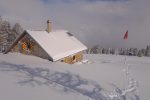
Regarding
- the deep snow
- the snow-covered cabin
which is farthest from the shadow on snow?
the snow-covered cabin

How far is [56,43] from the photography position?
109 ft

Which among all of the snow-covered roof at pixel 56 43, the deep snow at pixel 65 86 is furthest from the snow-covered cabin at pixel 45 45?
the deep snow at pixel 65 86

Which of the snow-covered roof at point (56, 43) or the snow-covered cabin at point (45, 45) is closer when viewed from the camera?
the snow-covered cabin at point (45, 45)

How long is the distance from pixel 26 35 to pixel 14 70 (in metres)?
12.7

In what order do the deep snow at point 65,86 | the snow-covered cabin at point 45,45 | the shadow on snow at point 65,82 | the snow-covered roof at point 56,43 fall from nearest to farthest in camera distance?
the deep snow at point 65,86
the shadow on snow at point 65,82
the snow-covered cabin at point 45,45
the snow-covered roof at point 56,43

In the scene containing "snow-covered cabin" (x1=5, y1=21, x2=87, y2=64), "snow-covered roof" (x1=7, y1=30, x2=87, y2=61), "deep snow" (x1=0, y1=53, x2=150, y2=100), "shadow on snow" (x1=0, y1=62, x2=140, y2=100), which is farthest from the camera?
"snow-covered roof" (x1=7, y1=30, x2=87, y2=61)

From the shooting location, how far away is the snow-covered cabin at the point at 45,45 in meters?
29.7

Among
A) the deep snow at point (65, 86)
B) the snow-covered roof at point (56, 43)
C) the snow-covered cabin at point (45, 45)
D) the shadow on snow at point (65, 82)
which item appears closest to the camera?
the deep snow at point (65, 86)

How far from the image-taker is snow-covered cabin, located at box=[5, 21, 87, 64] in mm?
29734

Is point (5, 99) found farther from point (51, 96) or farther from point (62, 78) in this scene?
point (62, 78)

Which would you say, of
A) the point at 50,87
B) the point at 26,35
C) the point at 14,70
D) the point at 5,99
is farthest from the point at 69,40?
the point at 5,99

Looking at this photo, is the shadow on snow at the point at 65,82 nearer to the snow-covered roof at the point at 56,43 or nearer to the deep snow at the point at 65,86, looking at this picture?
the deep snow at the point at 65,86

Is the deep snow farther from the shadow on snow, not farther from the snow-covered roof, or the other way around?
the snow-covered roof

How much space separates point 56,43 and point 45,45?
3014 millimetres
